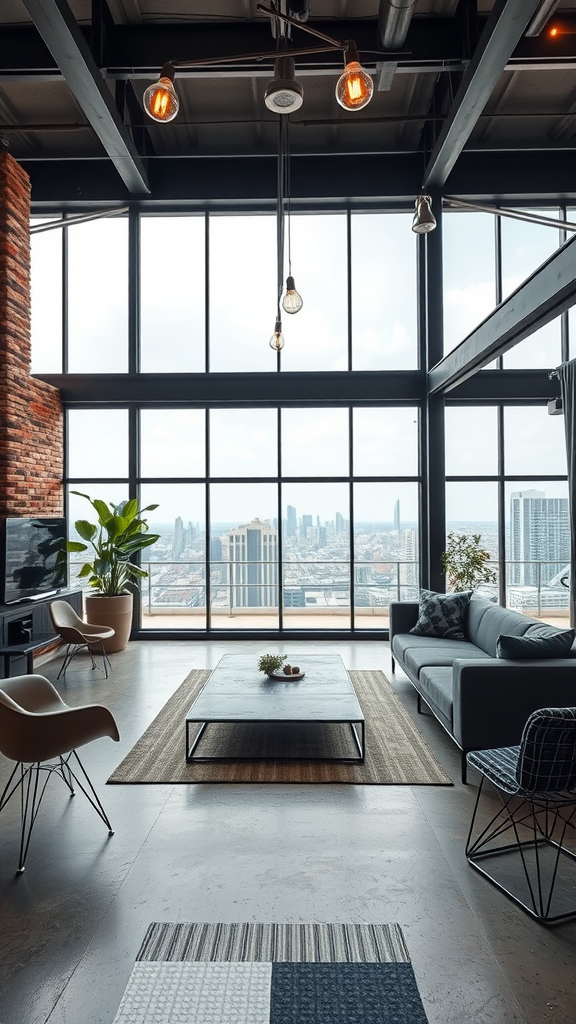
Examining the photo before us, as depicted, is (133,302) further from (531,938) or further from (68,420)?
(531,938)

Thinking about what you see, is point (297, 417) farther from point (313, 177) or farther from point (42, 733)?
point (42, 733)

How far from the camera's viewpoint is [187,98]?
6781 mm

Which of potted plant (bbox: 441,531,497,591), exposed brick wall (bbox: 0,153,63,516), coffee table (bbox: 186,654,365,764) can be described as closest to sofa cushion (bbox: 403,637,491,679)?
coffee table (bbox: 186,654,365,764)

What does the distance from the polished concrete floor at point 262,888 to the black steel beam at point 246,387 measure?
5.17 meters

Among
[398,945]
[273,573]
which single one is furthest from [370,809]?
[273,573]

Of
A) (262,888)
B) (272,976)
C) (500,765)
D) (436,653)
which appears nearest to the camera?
(272,976)

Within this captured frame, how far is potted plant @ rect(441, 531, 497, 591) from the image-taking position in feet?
24.9

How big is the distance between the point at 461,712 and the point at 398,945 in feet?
5.14

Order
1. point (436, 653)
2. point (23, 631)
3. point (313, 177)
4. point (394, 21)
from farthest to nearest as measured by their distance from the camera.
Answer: point (313, 177)
point (23, 631)
point (436, 653)
point (394, 21)

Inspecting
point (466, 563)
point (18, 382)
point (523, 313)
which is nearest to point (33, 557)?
point (18, 382)

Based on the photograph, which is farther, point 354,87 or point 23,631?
point 23,631

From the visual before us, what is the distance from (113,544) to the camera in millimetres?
7391

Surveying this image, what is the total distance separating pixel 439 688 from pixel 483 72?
16.5 ft

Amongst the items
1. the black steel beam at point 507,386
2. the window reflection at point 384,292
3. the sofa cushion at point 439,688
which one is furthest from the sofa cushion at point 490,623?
the window reflection at point 384,292
